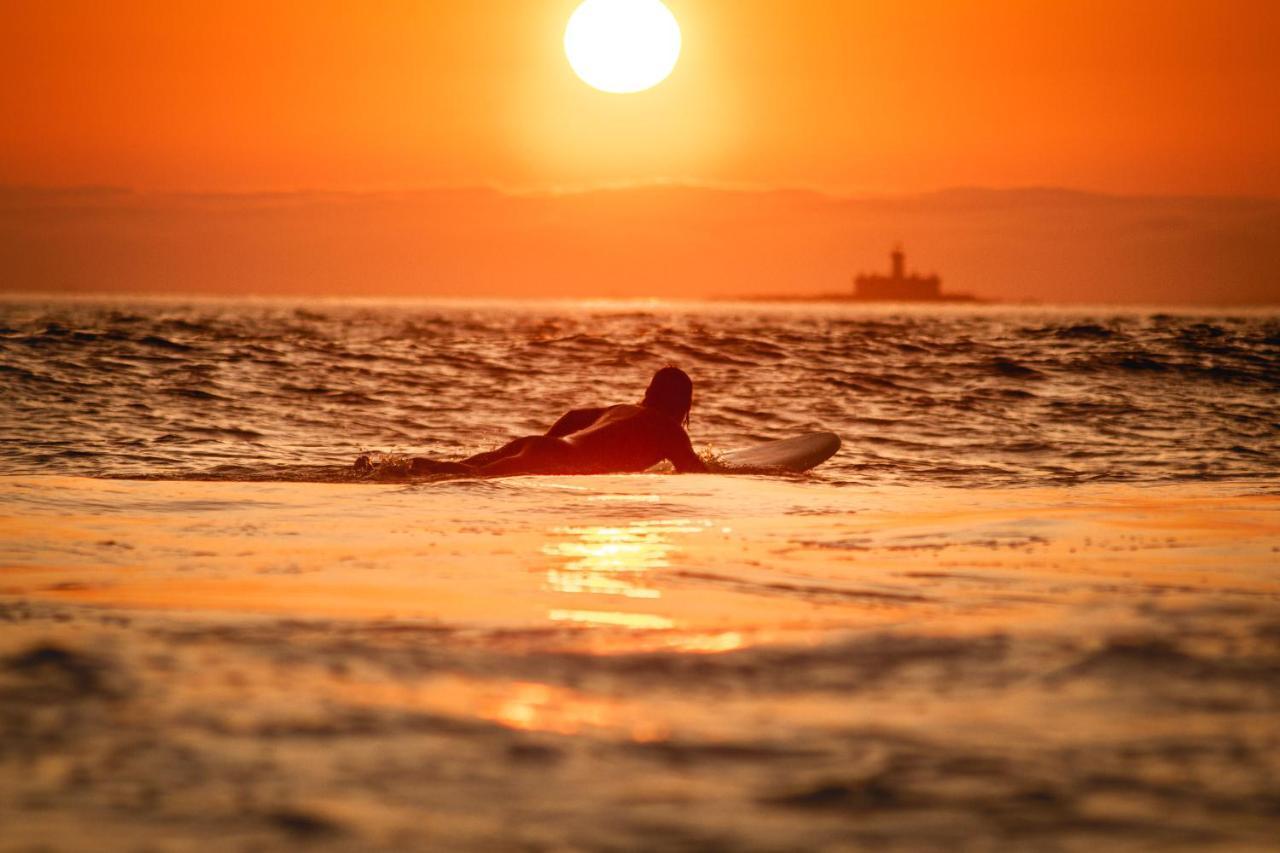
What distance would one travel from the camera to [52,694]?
4.03 m

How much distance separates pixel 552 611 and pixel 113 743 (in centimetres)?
216

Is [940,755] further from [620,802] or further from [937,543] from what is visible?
[937,543]

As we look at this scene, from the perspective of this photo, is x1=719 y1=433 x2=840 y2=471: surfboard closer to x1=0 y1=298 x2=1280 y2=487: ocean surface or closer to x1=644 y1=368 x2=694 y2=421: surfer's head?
x1=0 y1=298 x2=1280 y2=487: ocean surface

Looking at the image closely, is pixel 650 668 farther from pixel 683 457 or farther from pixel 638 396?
pixel 638 396

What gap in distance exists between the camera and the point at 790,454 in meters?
13.4

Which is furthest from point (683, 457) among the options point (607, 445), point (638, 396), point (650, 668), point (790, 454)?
point (638, 396)

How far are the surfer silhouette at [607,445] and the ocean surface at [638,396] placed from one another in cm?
135

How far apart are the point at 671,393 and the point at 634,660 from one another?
7.50 meters

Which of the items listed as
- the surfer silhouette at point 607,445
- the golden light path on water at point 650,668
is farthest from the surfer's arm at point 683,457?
the golden light path on water at point 650,668

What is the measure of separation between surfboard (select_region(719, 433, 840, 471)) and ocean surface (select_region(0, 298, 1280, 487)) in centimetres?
28

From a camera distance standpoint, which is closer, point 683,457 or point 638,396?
point 683,457

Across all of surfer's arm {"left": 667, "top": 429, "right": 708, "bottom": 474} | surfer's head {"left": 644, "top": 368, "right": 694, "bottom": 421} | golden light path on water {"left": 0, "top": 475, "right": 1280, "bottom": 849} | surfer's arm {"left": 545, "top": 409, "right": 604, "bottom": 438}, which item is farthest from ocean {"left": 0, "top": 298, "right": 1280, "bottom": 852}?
surfer's arm {"left": 545, "top": 409, "right": 604, "bottom": 438}

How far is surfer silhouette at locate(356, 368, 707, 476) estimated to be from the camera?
11.4m

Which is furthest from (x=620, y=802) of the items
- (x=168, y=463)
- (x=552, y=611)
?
(x=168, y=463)
